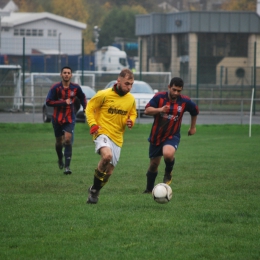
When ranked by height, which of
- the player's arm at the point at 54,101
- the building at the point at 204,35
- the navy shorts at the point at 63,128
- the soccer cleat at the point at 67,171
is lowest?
the soccer cleat at the point at 67,171

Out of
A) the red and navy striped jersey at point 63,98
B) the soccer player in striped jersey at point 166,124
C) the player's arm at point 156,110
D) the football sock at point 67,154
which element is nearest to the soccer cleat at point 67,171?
the football sock at point 67,154

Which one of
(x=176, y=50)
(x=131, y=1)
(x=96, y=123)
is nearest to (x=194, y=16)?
(x=176, y=50)

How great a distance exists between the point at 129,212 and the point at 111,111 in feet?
5.26

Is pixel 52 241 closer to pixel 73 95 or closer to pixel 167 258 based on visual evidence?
pixel 167 258

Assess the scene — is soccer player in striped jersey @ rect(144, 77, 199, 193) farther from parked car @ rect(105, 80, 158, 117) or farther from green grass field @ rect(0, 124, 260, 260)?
parked car @ rect(105, 80, 158, 117)

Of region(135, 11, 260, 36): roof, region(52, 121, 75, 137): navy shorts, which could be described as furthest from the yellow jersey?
region(135, 11, 260, 36): roof

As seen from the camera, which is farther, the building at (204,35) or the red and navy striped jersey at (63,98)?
the building at (204,35)

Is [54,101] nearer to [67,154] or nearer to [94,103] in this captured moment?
[67,154]

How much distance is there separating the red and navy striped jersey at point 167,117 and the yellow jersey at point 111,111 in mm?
719

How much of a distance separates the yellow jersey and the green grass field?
93cm

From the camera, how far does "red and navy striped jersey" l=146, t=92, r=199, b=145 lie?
9938 mm

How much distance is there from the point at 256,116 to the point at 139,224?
24362 millimetres

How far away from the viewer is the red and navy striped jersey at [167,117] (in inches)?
391

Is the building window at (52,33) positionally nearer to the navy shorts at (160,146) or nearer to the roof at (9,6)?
the roof at (9,6)
